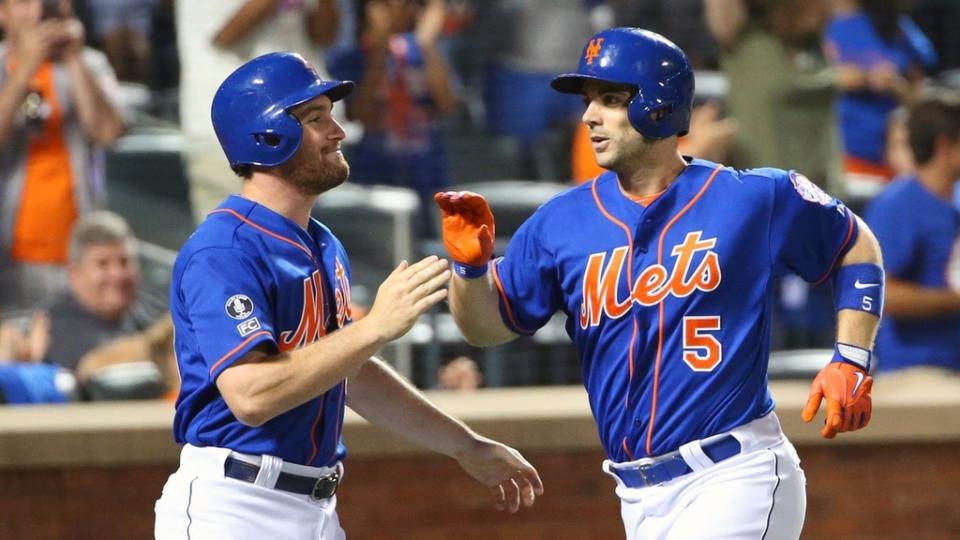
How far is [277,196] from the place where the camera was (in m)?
3.57

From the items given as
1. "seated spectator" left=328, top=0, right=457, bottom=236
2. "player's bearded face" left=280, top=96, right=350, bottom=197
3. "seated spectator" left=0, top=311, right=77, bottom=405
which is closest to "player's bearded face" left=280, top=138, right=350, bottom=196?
"player's bearded face" left=280, top=96, right=350, bottom=197

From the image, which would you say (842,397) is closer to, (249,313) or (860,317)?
(860,317)

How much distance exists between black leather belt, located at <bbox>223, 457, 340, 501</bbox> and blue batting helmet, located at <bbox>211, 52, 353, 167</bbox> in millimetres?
670

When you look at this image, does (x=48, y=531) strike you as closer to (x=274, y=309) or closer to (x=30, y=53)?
(x=30, y=53)

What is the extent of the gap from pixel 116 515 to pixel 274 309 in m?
2.21

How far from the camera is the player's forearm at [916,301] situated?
6.04m

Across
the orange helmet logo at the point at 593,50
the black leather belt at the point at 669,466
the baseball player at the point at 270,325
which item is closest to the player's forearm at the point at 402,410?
the baseball player at the point at 270,325

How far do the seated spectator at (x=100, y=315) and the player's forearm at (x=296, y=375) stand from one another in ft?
8.73

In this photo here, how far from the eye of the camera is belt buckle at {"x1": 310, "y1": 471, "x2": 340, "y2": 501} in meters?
3.58

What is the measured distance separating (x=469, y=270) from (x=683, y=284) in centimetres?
51

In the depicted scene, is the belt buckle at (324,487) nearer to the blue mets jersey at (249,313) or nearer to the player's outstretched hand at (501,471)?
the blue mets jersey at (249,313)

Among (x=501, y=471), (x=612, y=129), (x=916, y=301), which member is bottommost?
(x=916, y=301)

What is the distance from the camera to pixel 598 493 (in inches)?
218

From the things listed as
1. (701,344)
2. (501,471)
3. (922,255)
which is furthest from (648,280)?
(922,255)
